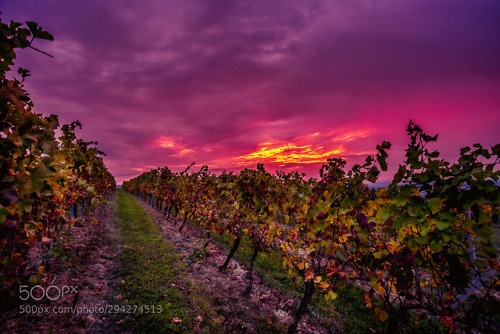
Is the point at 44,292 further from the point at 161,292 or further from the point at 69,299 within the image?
the point at 161,292

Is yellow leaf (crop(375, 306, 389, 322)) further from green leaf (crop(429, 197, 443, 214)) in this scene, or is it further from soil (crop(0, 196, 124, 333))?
soil (crop(0, 196, 124, 333))

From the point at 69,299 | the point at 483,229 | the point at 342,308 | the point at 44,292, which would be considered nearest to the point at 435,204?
the point at 483,229

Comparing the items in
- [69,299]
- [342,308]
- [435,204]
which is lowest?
[342,308]

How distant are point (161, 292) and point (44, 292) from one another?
8.31 feet

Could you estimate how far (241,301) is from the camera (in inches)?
244

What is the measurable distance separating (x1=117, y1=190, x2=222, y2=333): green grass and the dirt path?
0.37 m

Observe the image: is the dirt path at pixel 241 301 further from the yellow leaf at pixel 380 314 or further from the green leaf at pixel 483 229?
the green leaf at pixel 483 229

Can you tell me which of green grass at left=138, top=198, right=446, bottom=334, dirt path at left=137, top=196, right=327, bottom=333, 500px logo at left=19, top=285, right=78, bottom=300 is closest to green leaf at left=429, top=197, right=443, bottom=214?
green grass at left=138, top=198, right=446, bottom=334

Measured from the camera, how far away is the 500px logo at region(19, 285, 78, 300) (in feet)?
14.7

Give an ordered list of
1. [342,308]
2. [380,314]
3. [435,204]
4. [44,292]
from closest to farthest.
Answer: [435,204] < [380,314] < [44,292] < [342,308]

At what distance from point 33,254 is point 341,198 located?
9.03 metres

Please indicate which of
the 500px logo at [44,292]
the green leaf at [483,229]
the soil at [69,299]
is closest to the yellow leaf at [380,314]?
the green leaf at [483,229]

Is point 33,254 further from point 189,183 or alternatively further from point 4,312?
point 189,183

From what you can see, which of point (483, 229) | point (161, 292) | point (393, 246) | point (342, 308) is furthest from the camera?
point (342, 308)
